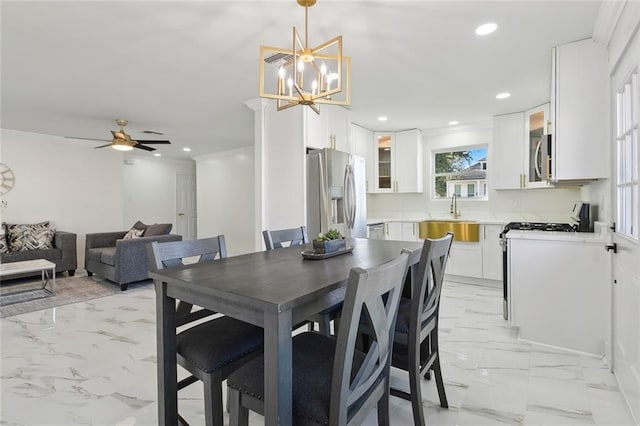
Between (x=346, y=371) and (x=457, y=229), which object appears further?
(x=457, y=229)

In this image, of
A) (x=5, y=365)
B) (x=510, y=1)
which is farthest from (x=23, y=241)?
(x=510, y=1)

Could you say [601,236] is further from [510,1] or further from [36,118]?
[36,118]

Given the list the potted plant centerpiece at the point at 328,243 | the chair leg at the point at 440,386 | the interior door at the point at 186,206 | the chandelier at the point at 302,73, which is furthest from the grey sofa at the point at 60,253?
the chair leg at the point at 440,386

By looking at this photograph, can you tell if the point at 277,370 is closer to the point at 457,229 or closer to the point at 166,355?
the point at 166,355

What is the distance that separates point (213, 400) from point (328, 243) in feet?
3.00

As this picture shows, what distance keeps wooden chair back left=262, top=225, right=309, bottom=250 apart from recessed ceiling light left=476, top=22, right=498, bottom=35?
193cm

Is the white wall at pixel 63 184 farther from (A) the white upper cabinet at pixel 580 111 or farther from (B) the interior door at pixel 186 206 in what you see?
(A) the white upper cabinet at pixel 580 111

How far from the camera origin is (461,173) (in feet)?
17.3

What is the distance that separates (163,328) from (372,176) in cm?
449

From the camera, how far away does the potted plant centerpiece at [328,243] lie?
5.91 feet

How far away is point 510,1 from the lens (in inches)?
79.0

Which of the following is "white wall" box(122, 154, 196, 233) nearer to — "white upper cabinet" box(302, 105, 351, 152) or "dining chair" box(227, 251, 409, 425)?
"white upper cabinet" box(302, 105, 351, 152)

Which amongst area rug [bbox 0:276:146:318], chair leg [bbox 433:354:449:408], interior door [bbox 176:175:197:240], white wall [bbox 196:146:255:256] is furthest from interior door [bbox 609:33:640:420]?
interior door [bbox 176:175:197:240]

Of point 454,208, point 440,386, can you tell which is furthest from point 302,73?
point 454,208
